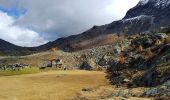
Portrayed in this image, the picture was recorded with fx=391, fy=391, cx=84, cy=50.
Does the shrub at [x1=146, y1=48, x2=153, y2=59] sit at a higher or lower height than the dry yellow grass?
higher

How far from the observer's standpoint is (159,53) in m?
81.1

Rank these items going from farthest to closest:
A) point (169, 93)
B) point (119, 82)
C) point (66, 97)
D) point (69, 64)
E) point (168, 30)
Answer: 1. point (69, 64)
2. point (168, 30)
3. point (119, 82)
4. point (66, 97)
5. point (169, 93)

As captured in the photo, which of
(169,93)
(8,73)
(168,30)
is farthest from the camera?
(8,73)

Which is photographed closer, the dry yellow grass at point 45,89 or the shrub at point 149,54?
the dry yellow grass at point 45,89

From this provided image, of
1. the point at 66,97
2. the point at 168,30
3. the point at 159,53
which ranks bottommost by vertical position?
the point at 66,97

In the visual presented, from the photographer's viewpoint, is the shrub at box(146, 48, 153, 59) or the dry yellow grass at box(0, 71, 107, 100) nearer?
the dry yellow grass at box(0, 71, 107, 100)

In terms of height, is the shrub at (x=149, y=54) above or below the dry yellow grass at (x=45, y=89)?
above

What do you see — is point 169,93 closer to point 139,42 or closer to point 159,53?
point 159,53

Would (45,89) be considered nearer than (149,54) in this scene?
Yes

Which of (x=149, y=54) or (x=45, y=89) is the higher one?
(x=149, y=54)

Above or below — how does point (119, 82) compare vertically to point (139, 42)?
below

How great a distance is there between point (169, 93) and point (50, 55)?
134 meters

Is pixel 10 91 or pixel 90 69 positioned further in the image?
pixel 90 69

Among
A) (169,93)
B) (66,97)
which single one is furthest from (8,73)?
(169,93)
